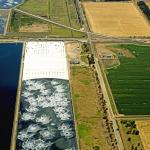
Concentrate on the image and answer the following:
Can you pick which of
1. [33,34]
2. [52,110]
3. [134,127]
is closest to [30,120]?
Answer: [52,110]

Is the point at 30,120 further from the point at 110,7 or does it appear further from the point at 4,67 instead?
the point at 110,7

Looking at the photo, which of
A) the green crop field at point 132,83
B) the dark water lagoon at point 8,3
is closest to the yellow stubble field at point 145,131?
the green crop field at point 132,83

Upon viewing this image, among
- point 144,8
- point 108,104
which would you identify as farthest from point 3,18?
point 108,104

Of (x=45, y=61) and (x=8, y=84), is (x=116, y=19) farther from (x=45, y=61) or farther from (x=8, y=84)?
(x=8, y=84)

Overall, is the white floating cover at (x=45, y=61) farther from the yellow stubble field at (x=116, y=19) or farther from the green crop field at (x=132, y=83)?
the yellow stubble field at (x=116, y=19)

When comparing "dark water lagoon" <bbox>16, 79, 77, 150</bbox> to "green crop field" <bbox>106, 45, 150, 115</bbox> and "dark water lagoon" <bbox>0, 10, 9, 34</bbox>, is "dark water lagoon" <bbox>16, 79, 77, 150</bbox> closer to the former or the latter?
"green crop field" <bbox>106, 45, 150, 115</bbox>
